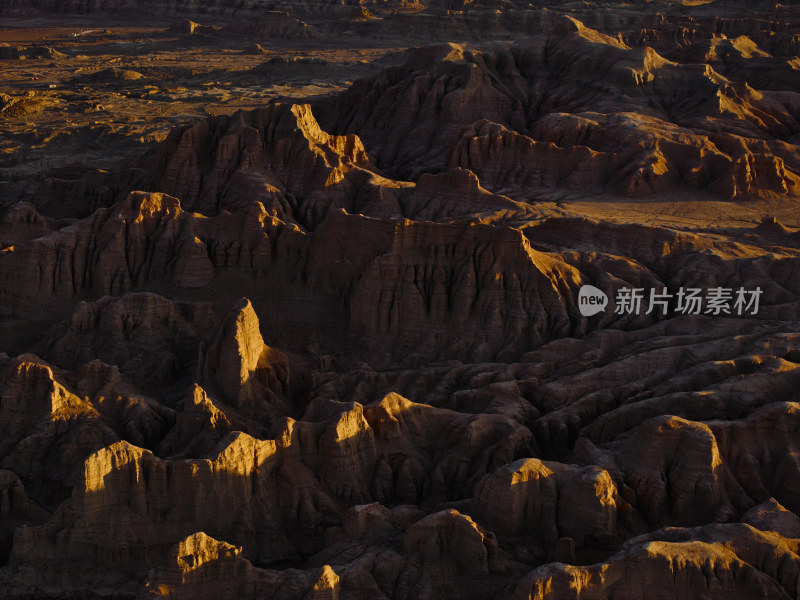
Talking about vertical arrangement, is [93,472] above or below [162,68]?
above

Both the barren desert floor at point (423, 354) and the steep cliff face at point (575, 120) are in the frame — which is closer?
the barren desert floor at point (423, 354)

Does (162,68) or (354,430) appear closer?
(354,430)

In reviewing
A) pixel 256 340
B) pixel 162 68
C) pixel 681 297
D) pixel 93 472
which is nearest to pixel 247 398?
pixel 256 340

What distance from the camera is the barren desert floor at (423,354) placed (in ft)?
112

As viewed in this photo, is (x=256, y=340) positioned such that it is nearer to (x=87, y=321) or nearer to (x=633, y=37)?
(x=87, y=321)

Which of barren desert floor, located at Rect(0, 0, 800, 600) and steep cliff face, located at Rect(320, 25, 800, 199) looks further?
steep cliff face, located at Rect(320, 25, 800, 199)

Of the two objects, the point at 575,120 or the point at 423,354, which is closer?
the point at 423,354

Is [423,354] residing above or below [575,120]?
below

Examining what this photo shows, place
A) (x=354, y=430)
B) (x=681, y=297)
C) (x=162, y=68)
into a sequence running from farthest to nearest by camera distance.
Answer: (x=162, y=68) → (x=681, y=297) → (x=354, y=430)

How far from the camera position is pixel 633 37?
13725 cm

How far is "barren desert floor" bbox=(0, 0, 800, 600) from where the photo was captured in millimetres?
34031

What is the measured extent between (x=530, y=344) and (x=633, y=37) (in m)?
95.6

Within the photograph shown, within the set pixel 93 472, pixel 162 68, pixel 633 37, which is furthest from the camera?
pixel 162 68

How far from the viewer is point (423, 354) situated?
165ft
